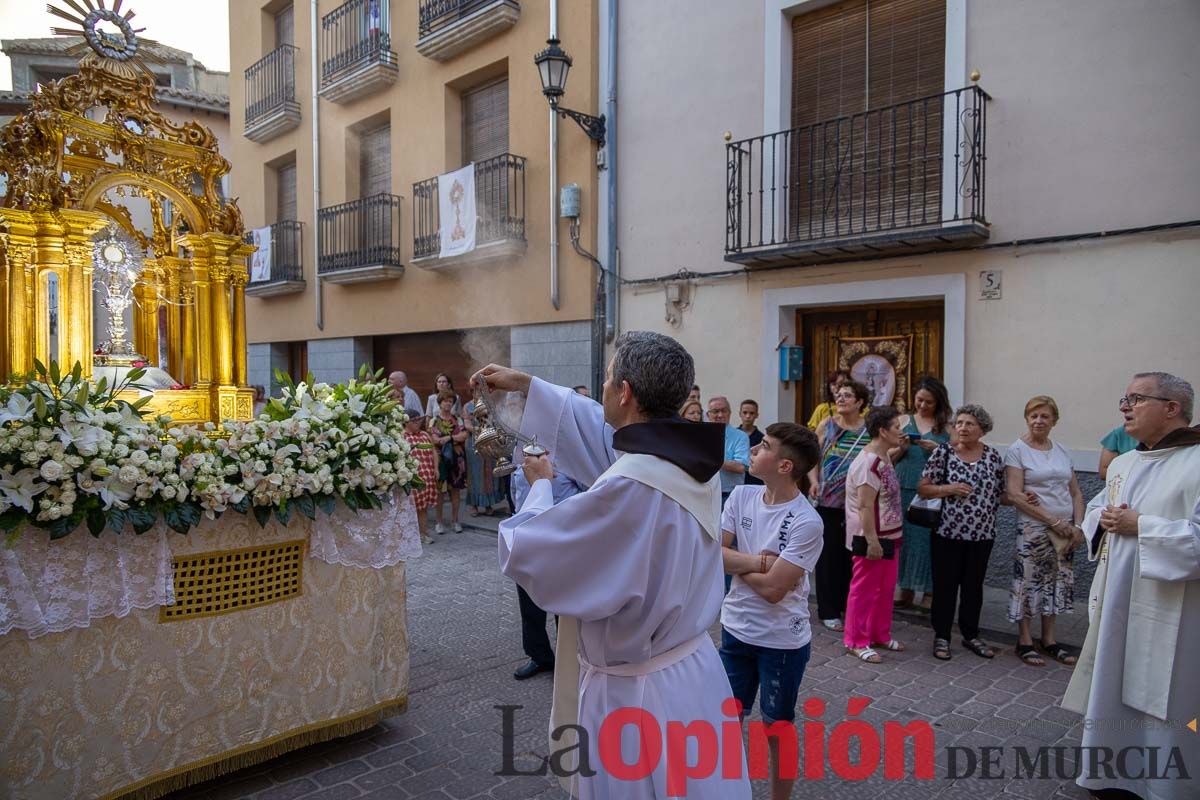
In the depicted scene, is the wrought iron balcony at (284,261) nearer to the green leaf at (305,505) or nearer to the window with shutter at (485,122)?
the window with shutter at (485,122)

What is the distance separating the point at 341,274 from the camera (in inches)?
499

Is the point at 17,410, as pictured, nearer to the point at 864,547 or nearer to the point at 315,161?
the point at 864,547

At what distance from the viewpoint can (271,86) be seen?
48.5 feet

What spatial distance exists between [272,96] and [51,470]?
13.8 m

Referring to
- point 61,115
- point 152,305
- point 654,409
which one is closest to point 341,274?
point 152,305

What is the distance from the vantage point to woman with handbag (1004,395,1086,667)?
4957 millimetres

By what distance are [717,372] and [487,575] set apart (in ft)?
11.2

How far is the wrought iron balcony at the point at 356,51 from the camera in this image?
Answer: 39.9 feet

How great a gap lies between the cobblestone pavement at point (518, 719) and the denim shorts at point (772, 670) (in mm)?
605

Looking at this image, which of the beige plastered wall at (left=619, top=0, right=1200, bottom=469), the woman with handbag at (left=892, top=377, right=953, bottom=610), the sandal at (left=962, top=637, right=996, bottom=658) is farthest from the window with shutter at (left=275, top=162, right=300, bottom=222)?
the sandal at (left=962, top=637, right=996, bottom=658)

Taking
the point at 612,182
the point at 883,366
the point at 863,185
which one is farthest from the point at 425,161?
the point at 883,366

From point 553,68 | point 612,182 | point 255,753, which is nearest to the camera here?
point 255,753

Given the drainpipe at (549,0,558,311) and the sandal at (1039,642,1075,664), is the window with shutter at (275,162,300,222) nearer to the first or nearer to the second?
the drainpipe at (549,0,558,311)

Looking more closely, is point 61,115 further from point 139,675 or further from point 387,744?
point 387,744
